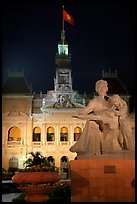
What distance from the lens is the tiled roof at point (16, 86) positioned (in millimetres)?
57469

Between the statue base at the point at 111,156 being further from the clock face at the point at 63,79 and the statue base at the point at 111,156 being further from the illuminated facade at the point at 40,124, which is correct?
the clock face at the point at 63,79

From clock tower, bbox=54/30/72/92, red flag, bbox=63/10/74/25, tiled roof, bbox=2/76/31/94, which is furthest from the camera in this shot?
clock tower, bbox=54/30/72/92

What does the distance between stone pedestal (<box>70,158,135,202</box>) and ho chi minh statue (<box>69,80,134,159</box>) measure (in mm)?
462

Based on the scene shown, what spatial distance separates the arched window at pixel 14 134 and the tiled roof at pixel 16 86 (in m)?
5.50

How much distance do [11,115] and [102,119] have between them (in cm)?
4645

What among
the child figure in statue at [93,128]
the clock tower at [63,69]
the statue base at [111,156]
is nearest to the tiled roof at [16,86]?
the clock tower at [63,69]

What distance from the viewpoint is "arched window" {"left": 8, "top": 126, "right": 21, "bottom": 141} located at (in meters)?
55.3

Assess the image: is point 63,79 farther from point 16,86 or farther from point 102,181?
point 102,181

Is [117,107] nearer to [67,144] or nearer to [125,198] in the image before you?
[125,198]

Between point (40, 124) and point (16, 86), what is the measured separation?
24.4ft

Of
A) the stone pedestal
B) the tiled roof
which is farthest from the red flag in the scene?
the stone pedestal

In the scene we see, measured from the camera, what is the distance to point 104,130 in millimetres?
9750

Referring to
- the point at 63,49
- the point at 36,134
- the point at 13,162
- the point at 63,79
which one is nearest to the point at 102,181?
the point at 13,162

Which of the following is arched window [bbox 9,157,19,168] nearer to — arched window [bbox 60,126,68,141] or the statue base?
arched window [bbox 60,126,68,141]
